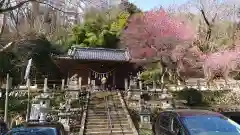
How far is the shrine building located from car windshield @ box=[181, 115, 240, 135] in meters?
24.1

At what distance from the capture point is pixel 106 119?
18.7m

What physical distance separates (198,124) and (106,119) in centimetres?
1108

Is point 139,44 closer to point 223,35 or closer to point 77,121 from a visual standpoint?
point 223,35

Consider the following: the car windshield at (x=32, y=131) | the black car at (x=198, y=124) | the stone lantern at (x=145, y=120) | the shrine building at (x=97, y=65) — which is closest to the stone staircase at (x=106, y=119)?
the stone lantern at (x=145, y=120)

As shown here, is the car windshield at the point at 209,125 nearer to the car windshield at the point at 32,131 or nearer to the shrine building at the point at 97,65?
the car windshield at the point at 32,131

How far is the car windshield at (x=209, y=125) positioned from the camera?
25.5 feet

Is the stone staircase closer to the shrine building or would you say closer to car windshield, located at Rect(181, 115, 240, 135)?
car windshield, located at Rect(181, 115, 240, 135)

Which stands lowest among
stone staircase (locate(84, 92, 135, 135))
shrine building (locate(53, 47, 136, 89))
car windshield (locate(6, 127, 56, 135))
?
stone staircase (locate(84, 92, 135, 135))

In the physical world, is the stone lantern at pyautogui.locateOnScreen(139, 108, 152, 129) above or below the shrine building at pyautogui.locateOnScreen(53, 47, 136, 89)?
below

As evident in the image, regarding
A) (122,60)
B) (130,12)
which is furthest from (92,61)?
(130,12)

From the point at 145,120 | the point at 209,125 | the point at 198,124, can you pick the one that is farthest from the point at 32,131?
the point at 145,120

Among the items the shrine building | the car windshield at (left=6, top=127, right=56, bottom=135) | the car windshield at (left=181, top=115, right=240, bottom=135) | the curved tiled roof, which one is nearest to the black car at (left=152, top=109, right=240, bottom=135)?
the car windshield at (left=181, top=115, right=240, bottom=135)

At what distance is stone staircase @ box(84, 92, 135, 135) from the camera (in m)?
17.0

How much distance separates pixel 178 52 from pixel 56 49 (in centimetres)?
1452
